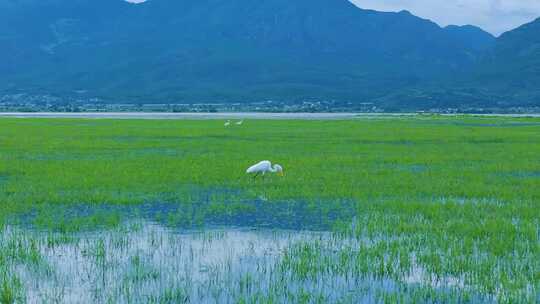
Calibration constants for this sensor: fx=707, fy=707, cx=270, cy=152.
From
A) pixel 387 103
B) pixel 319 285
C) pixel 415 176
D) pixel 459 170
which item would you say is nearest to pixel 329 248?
pixel 319 285

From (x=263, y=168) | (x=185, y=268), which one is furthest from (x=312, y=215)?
(x=263, y=168)

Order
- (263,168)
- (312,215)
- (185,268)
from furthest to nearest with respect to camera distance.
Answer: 1. (263,168)
2. (312,215)
3. (185,268)

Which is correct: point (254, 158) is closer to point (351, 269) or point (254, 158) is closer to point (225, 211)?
point (225, 211)

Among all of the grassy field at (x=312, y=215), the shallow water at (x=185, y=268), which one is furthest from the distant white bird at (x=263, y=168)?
the shallow water at (x=185, y=268)

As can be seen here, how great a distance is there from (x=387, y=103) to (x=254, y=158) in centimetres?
14587

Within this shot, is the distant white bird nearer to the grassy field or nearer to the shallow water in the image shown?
the grassy field

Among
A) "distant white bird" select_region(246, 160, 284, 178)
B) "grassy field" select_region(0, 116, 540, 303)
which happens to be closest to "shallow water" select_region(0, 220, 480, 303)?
"grassy field" select_region(0, 116, 540, 303)

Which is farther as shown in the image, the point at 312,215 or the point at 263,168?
the point at 263,168

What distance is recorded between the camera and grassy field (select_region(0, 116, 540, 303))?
1173cm

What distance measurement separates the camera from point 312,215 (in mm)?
17688

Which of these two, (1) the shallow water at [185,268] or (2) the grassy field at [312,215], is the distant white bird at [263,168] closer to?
(2) the grassy field at [312,215]

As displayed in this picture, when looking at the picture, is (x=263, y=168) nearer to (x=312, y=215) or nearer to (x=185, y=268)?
(x=312, y=215)

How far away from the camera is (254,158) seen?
31.3 meters

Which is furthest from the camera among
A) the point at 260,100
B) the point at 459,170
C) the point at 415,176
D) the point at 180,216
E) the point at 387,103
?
the point at 260,100
